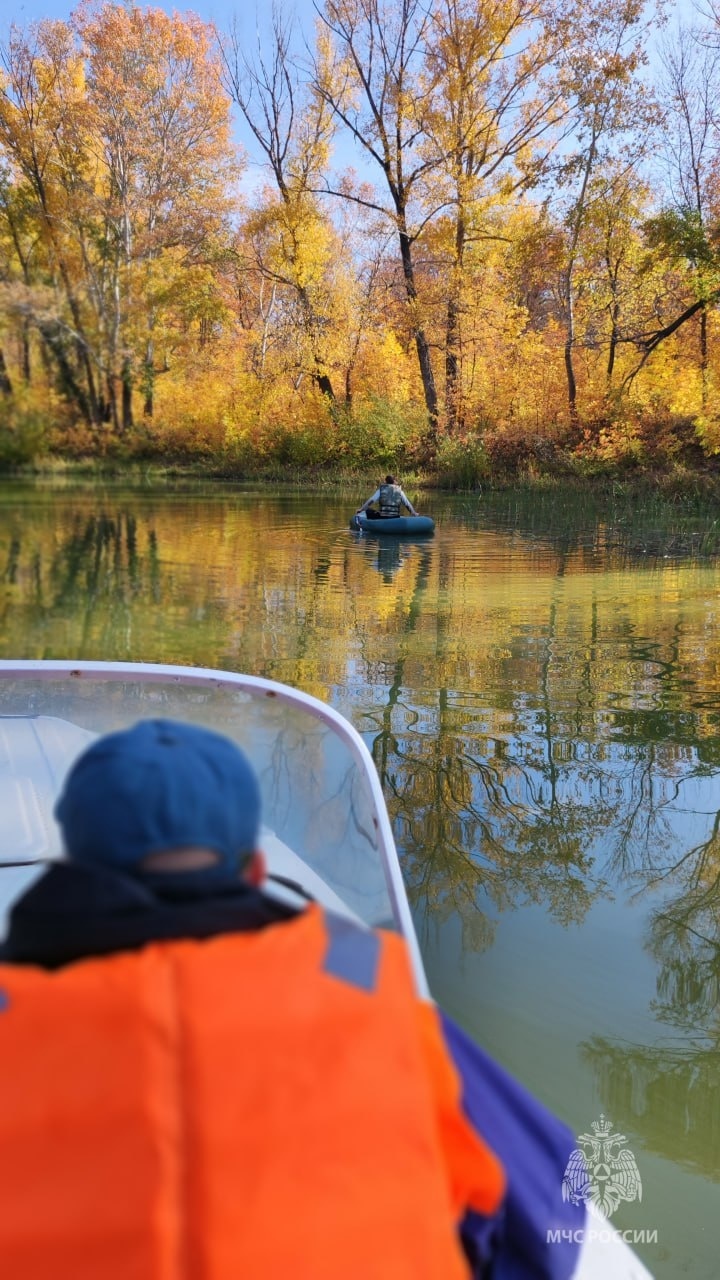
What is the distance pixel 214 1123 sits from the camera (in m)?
0.64

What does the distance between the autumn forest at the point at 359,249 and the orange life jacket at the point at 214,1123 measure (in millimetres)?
15145

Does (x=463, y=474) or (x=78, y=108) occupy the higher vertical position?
(x=78, y=108)

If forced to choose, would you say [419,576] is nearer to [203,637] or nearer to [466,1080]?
[203,637]

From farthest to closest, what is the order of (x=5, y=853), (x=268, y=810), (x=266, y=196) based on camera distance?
(x=266, y=196)
(x=5, y=853)
(x=268, y=810)

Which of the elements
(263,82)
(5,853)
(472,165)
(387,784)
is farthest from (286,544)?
(263,82)

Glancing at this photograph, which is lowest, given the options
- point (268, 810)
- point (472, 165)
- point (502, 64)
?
point (268, 810)

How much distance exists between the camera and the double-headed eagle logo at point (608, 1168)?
177cm

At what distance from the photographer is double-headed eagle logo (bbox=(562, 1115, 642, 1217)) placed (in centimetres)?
177

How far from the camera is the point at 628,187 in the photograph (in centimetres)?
2202

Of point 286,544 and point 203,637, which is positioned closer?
point 203,637

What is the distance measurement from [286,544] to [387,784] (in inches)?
334

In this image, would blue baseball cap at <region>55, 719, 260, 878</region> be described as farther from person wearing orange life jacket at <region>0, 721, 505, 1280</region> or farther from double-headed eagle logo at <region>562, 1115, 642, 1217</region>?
double-headed eagle logo at <region>562, 1115, 642, 1217</region>

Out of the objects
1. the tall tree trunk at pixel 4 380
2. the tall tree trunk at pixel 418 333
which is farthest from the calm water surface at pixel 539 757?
the tall tree trunk at pixel 418 333

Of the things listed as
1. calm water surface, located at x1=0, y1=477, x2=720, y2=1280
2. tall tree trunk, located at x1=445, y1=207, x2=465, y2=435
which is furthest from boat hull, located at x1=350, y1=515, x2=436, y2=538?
tall tree trunk, located at x1=445, y1=207, x2=465, y2=435
